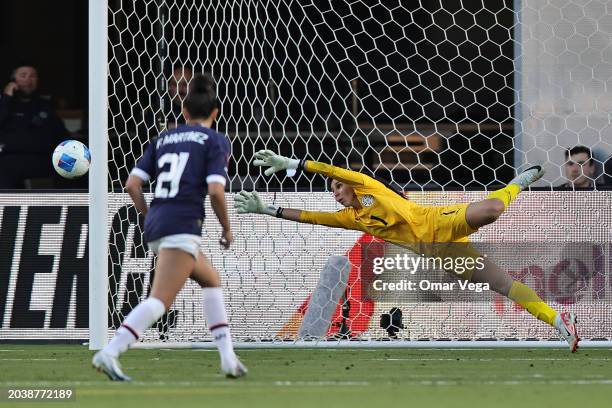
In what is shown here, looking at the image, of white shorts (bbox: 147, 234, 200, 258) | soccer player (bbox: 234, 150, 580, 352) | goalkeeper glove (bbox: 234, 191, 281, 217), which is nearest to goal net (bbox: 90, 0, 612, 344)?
soccer player (bbox: 234, 150, 580, 352)

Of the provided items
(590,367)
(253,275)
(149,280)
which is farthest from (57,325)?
(590,367)

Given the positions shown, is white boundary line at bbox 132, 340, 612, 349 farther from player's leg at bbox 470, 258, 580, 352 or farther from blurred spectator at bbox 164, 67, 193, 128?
blurred spectator at bbox 164, 67, 193, 128

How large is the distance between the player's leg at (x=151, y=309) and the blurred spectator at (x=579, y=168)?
4.12 meters

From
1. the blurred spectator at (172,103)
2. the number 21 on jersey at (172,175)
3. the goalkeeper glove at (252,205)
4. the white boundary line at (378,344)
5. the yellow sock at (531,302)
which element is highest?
the blurred spectator at (172,103)

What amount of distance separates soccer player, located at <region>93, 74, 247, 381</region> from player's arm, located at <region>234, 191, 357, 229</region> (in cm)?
220

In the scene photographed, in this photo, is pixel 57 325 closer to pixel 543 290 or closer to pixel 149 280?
pixel 149 280

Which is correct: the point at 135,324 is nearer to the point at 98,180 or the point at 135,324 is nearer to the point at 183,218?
the point at 183,218

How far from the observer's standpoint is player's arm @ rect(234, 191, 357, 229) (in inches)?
371

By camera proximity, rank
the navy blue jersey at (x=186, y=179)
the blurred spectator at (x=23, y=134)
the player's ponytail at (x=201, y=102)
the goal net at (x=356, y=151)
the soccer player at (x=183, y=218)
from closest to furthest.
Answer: the soccer player at (x=183, y=218), the navy blue jersey at (x=186, y=179), the player's ponytail at (x=201, y=102), the goal net at (x=356, y=151), the blurred spectator at (x=23, y=134)

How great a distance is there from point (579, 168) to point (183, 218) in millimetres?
4325

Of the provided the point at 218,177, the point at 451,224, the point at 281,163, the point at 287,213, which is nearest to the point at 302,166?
the point at 281,163

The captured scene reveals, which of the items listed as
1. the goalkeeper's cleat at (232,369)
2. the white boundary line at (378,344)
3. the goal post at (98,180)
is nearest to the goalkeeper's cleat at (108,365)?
the goalkeeper's cleat at (232,369)

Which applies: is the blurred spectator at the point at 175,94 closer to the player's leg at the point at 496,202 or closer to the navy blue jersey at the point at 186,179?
the player's leg at the point at 496,202

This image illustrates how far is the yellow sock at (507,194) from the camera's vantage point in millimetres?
9242
